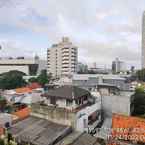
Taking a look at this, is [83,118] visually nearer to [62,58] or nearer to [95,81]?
[95,81]

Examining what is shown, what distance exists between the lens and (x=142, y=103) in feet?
74.2

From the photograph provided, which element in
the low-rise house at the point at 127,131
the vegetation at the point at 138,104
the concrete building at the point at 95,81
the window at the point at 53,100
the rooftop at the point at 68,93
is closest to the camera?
the low-rise house at the point at 127,131

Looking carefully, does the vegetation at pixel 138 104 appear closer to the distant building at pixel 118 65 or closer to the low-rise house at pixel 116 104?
the low-rise house at pixel 116 104

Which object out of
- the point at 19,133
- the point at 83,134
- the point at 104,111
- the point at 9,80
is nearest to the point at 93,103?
the point at 104,111

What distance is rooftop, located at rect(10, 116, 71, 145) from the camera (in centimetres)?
1448

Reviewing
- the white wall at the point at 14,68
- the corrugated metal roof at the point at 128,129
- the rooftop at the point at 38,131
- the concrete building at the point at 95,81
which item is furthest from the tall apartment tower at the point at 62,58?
the corrugated metal roof at the point at 128,129

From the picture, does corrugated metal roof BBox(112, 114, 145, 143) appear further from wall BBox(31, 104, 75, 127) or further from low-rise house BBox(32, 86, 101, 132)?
wall BBox(31, 104, 75, 127)

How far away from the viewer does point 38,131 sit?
15.5m

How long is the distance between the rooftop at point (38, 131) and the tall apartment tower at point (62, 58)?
53499mm

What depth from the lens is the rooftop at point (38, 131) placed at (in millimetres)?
14477

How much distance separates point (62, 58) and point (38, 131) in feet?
189

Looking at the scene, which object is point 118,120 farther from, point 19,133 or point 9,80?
point 9,80

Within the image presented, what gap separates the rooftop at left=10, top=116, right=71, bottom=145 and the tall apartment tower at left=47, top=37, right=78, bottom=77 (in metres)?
53.5

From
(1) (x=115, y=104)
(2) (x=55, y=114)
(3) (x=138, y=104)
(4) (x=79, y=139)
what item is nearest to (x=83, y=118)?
(2) (x=55, y=114)
